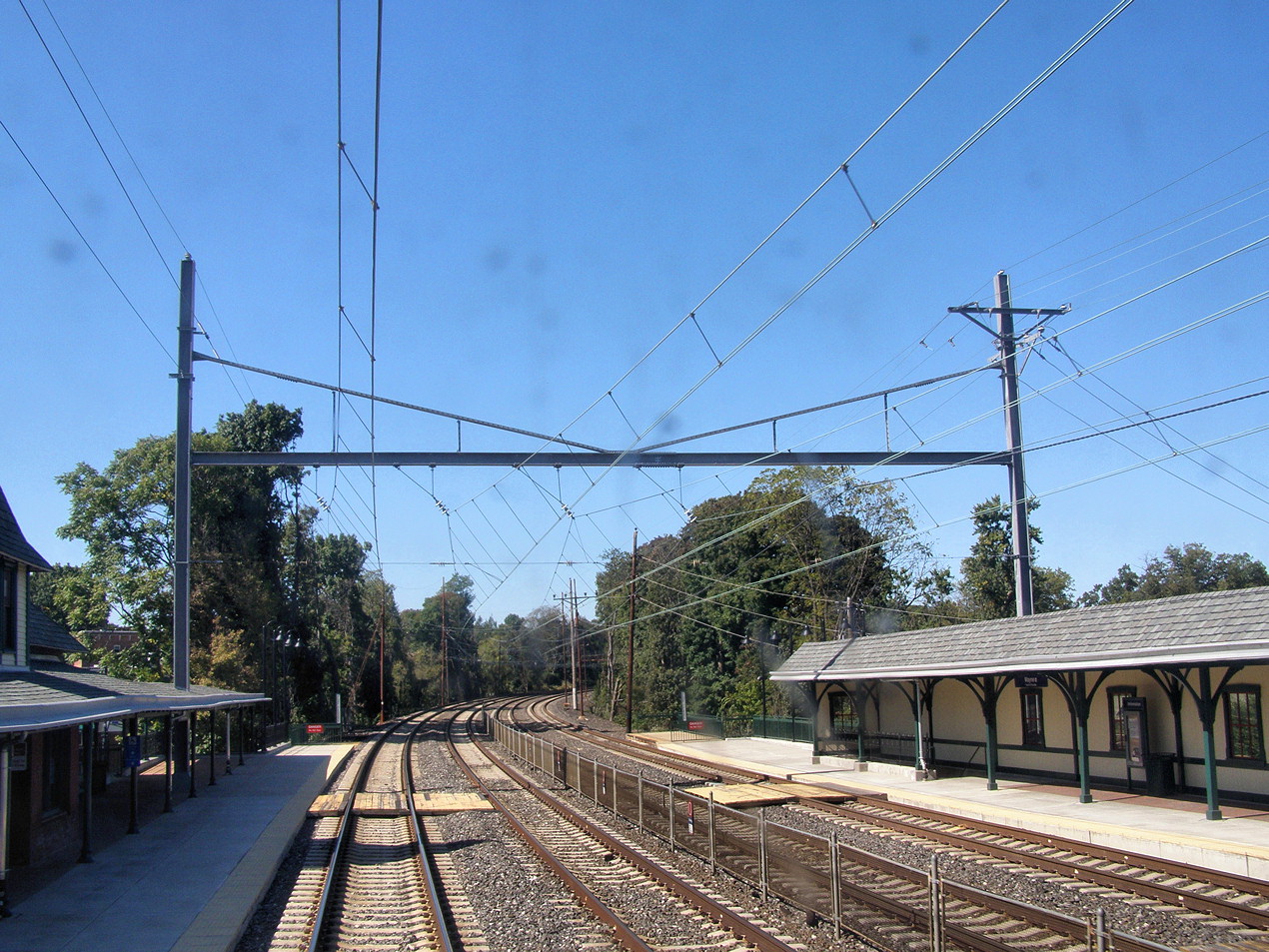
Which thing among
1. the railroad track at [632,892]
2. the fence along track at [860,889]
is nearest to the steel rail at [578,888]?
the railroad track at [632,892]

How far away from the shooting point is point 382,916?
11.5 m

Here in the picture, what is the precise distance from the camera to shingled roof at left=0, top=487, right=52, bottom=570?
55.1ft

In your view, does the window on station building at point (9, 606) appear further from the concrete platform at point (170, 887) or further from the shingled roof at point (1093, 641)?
the shingled roof at point (1093, 641)

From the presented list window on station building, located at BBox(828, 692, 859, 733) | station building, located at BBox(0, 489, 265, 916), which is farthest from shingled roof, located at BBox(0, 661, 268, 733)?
window on station building, located at BBox(828, 692, 859, 733)

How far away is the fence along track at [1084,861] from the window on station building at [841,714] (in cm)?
940

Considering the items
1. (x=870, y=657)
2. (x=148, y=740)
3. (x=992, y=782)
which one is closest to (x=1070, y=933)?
(x=992, y=782)

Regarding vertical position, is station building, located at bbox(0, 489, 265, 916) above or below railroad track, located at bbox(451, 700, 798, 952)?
above

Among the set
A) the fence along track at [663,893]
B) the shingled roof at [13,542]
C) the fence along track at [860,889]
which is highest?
the shingled roof at [13,542]

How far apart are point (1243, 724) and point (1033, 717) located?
16.5ft

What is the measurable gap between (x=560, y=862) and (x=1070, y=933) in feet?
23.6

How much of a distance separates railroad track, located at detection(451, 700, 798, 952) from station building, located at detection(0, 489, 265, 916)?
6378 mm

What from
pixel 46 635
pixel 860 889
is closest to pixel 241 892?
pixel 860 889

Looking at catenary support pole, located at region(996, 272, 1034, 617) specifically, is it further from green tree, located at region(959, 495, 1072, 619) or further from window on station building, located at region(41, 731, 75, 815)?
green tree, located at region(959, 495, 1072, 619)

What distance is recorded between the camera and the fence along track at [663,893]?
973 centimetres
